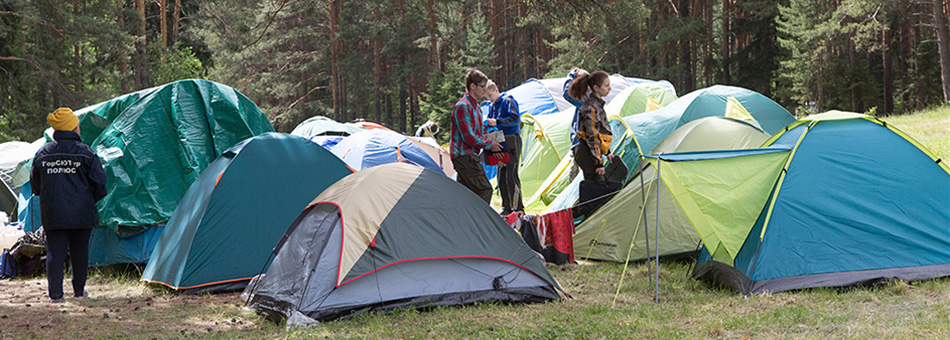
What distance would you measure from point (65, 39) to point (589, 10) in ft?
45.9

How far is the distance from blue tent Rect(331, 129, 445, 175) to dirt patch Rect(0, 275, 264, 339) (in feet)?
16.0

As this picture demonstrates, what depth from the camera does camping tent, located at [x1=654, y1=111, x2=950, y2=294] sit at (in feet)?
14.7

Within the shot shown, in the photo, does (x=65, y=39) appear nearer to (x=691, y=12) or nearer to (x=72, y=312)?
(x=72, y=312)

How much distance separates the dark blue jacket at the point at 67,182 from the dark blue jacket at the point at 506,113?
3618 mm

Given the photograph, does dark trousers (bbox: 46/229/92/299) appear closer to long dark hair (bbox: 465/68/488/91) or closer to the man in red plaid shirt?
the man in red plaid shirt

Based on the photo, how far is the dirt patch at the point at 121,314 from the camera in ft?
13.8

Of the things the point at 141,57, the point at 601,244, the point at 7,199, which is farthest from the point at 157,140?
the point at 141,57

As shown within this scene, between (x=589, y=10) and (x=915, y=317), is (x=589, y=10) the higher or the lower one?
the higher one

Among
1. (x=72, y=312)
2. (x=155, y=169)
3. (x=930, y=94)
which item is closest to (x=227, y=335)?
(x=72, y=312)

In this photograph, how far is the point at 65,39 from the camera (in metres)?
15.4

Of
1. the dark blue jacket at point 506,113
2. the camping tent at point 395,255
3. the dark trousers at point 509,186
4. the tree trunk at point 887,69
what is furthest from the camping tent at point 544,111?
the tree trunk at point 887,69

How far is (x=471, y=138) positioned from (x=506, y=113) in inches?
56.9

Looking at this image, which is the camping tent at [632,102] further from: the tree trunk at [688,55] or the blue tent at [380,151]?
the tree trunk at [688,55]

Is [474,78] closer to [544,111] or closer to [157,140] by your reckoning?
[157,140]
